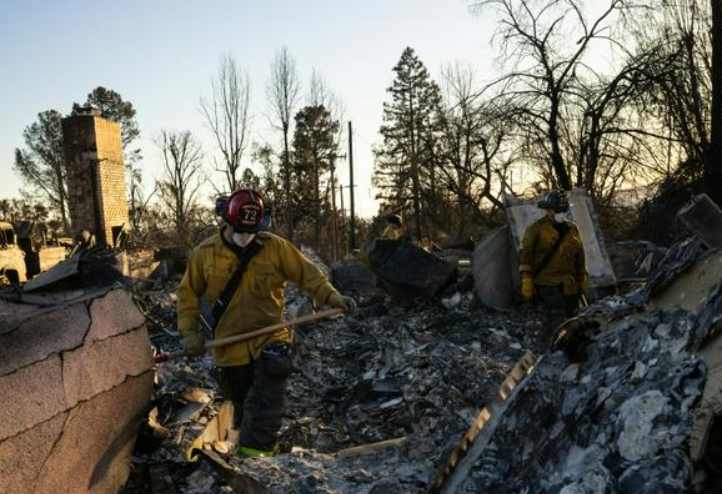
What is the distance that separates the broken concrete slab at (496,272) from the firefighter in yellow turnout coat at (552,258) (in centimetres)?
308

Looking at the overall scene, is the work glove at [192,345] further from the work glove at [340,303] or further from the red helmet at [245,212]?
the work glove at [340,303]

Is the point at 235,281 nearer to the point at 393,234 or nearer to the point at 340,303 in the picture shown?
the point at 340,303

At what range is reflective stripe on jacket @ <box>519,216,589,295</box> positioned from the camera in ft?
18.8

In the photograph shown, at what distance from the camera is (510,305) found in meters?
8.93

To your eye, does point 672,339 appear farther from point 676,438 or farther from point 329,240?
point 329,240

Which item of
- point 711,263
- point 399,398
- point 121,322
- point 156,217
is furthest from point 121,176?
point 711,263

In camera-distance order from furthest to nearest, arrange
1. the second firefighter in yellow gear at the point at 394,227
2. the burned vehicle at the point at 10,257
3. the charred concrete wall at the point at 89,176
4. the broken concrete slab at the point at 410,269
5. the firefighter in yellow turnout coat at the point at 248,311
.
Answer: the charred concrete wall at the point at 89,176 < the burned vehicle at the point at 10,257 < the second firefighter in yellow gear at the point at 394,227 < the broken concrete slab at the point at 410,269 < the firefighter in yellow turnout coat at the point at 248,311

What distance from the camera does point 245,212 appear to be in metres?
3.57

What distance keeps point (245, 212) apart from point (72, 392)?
1453 mm

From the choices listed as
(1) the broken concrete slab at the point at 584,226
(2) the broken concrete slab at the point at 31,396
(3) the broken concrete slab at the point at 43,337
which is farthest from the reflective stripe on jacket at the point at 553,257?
(2) the broken concrete slab at the point at 31,396

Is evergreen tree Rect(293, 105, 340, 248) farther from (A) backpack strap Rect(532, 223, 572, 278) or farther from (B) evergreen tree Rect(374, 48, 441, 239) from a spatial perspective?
(A) backpack strap Rect(532, 223, 572, 278)

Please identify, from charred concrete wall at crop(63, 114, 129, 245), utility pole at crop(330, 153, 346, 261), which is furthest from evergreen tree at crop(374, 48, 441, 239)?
charred concrete wall at crop(63, 114, 129, 245)

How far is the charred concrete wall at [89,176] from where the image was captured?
1569 cm

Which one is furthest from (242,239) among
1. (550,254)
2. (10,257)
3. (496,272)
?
(10,257)
